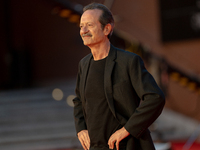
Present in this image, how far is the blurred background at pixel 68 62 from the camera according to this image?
239 inches

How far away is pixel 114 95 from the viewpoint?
5.14ft

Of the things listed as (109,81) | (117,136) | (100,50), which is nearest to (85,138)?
(117,136)

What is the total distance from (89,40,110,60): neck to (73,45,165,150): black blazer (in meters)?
0.04

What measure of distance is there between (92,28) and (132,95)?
16.2 inches

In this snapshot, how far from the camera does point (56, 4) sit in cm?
573

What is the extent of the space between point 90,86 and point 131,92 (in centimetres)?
23

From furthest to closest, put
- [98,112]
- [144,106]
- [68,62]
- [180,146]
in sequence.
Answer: [68,62]
[180,146]
[98,112]
[144,106]

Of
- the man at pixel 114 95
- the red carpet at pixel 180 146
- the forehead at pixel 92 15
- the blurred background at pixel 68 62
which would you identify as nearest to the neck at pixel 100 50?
the man at pixel 114 95

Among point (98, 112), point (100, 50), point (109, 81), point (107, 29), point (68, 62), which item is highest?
point (107, 29)

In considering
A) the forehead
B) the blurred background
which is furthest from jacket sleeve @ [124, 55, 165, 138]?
the blurred background

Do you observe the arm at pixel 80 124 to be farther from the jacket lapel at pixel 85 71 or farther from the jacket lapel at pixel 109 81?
the jacket lapel at pixel 109 81

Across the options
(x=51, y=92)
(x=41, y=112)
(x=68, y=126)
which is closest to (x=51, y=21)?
(x=51, y=92)

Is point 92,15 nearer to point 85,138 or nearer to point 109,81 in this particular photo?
point 109,81

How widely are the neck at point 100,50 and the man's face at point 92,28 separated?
0.15ft
